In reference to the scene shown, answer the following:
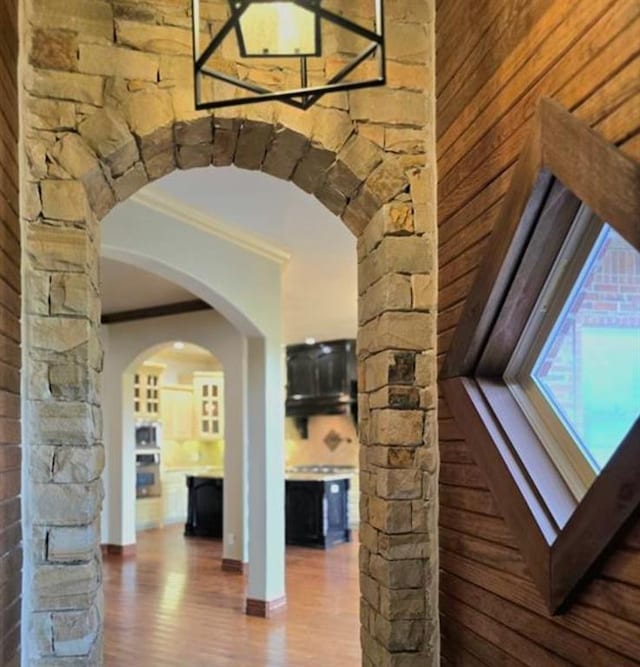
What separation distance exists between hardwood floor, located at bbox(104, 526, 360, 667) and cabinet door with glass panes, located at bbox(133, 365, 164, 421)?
9.51 feet

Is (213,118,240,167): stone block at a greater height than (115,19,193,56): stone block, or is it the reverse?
(115,19,193,56): stone block

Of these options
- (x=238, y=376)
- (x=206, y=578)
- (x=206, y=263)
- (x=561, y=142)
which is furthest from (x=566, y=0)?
(x=206, y=578)

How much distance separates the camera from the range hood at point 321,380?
1046 centimetres

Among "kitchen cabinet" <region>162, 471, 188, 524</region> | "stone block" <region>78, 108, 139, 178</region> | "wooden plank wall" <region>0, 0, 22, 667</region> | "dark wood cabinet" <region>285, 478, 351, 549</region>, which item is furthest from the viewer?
"kitchen cabinet" <region>162, 471, 188, 524</region>

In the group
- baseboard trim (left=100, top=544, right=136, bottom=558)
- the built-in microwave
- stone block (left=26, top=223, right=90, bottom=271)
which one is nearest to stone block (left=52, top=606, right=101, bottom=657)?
stone block (left=26, top=223, right=90, bottom=271)

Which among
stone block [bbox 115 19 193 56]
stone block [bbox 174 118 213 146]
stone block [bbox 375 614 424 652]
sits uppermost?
stone block [bbox 115 19 193 56]

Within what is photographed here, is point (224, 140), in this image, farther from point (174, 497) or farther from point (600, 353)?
point (174, 497)

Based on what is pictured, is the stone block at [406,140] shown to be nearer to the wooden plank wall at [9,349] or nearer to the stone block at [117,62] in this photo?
the stone block at [117,62]

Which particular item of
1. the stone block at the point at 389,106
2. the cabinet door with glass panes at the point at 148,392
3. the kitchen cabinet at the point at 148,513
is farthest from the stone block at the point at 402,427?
the cabinet door with glass panes at the point at 148,392

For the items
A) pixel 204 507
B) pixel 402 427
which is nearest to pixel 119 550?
pixel 204 507

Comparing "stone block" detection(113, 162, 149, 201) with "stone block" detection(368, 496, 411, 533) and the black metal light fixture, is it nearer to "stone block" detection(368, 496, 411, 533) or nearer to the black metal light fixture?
the black metal light fixture

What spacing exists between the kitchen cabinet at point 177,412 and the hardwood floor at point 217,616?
3303mm

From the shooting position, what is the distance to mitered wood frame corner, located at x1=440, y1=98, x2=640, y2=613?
3.72 ft

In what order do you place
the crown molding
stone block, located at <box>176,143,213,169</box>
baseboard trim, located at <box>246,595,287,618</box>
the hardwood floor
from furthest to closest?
baseboard trim, located at <box>246,595,287,618</box>, the hardwood floor, the crown molding, stone block, located at <box>176,143,213,169</box>
